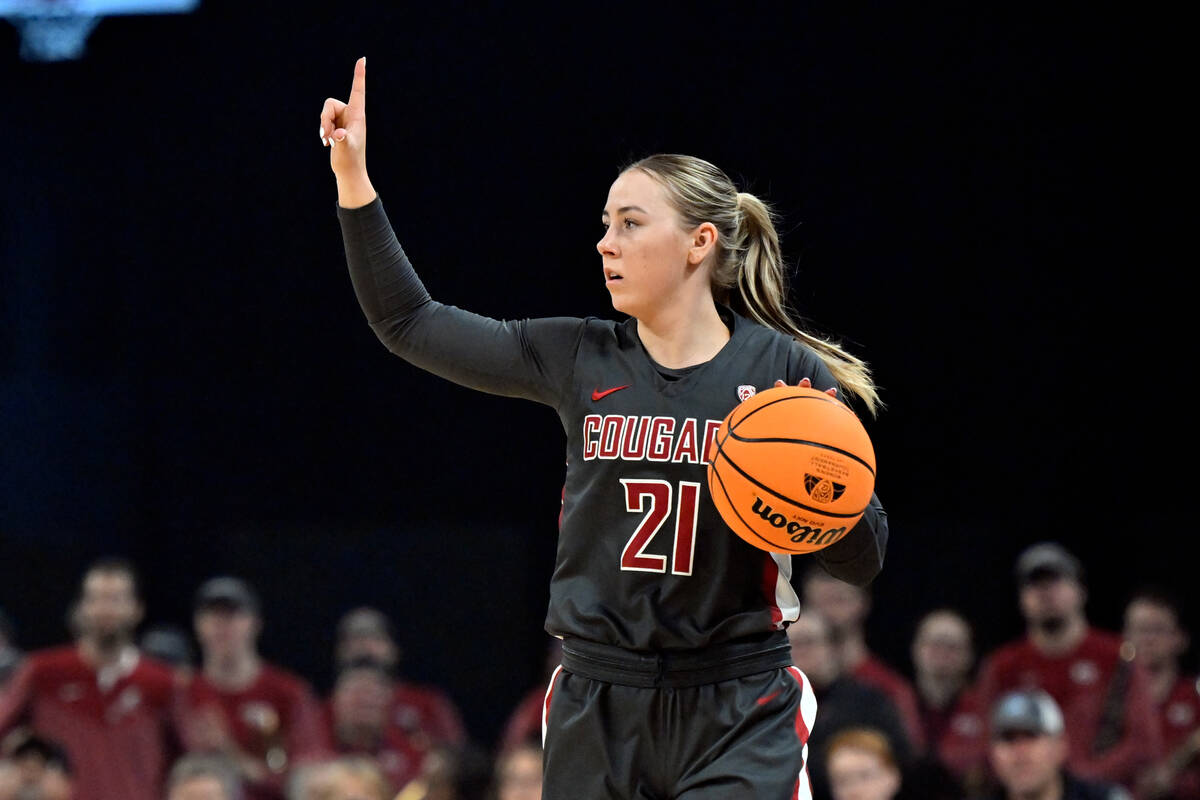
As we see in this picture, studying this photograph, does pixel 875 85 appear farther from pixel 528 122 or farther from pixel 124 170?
pixel 124 170

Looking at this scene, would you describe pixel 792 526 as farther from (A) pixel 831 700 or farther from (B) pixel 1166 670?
(B) pixel 1166 670

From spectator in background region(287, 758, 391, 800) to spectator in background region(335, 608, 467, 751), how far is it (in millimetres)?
1624

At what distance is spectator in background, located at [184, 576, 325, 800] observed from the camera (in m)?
7.99

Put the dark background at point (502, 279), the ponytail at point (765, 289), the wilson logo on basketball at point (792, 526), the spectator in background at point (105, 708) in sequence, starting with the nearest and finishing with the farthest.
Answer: the wilson logo on basketball at point (792, 526) → the ponytail at point (765, 289) → the spectator in background at point (105, 708) → the dark background at point (502, 279)

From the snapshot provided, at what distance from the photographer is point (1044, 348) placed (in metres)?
9.62

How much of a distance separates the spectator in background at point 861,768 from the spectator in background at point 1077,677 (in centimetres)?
138

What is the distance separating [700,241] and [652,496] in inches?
23.0

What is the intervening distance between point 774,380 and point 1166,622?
517 cm

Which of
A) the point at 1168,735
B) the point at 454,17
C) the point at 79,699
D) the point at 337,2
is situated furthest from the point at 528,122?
the point at 1168,735

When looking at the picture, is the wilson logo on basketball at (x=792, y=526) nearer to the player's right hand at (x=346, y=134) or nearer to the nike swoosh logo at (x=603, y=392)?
the nike swoosh logo at (x=603, y=392)

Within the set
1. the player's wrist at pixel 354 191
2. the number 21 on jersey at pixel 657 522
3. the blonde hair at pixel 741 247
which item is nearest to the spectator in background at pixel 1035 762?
the blonde hair at pixel 741 247

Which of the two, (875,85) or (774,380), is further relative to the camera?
(875,85)

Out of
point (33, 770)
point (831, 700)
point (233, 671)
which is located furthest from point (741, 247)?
point (233, 671)

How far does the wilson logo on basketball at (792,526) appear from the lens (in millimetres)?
2963
